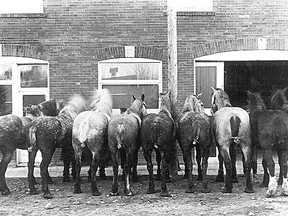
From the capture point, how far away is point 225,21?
47.1 feet

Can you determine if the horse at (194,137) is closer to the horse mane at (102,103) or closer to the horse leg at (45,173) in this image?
the horse mane at (102,103)

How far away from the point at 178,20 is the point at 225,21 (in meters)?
1.57

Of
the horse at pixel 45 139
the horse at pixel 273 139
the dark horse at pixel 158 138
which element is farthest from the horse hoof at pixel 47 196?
the horse at pixel 273 139

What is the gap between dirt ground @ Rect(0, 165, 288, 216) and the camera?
8.38m

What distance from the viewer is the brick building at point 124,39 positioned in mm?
14328

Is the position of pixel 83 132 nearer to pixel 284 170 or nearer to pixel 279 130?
pixel 279 130

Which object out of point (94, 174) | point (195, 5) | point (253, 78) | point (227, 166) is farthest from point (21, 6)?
point (227, 166)

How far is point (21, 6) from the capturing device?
47.4 ft

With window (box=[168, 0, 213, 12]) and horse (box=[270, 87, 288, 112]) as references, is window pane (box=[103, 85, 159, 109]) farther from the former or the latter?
horse (box=[270, 87, 288, 112])

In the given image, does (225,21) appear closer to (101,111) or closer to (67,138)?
(101,111)

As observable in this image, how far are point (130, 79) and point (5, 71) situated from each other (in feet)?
14.0

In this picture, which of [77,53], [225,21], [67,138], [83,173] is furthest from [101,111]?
[225,21]

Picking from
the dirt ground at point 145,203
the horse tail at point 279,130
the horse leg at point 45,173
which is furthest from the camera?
the horse leg at point 45,173

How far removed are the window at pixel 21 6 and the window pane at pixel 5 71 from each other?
69.6 inches
